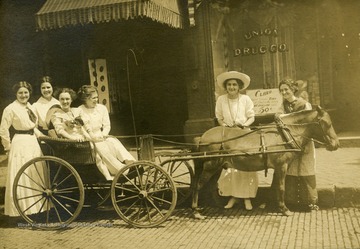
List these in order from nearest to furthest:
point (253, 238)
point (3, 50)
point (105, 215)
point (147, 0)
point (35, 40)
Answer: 1. point (253, 238)
2. point (105, 215)
3. point (147, 0)
4. point (3, 50)
5. point (35, 40)

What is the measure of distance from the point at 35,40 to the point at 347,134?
780 cm

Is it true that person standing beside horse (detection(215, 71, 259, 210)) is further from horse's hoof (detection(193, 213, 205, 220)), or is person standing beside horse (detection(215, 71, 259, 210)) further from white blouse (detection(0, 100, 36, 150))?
white blouse (detection(0, 100, 36, 150))

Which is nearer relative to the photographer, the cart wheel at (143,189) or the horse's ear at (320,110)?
the cart wheel at (143,189)

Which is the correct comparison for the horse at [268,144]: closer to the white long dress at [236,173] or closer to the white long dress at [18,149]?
the white long dress at [236,173]

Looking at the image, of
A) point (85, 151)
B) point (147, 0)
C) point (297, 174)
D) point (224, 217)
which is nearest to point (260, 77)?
point (147, 0)

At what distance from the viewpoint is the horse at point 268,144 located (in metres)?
5.22

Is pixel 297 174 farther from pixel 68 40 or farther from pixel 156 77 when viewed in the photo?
pixel 68 40

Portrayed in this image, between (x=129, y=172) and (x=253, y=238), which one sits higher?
(x=129, y=172)

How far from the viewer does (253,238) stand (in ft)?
14.6

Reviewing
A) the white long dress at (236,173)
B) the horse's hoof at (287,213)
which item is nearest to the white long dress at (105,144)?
the white long dress at (236,173)

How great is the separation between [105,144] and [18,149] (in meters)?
1.24

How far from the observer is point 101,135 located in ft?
17.9

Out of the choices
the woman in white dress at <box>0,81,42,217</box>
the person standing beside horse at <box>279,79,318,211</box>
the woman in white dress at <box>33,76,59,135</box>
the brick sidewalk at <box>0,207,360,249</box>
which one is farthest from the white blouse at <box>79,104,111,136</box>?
the person standing beside horse at <box>279,79,318,211</box>

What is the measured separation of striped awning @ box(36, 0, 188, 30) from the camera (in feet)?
22.4
